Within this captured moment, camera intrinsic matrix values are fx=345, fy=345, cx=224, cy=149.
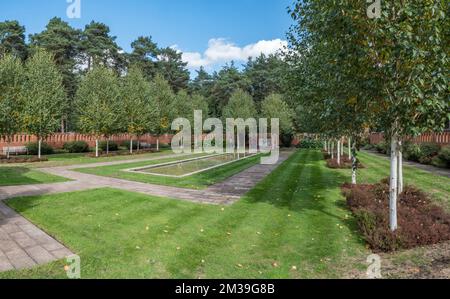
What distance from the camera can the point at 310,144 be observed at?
53.4m

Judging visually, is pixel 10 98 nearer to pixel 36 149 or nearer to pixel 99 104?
pixel 99 104

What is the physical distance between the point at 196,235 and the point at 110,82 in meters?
27.3

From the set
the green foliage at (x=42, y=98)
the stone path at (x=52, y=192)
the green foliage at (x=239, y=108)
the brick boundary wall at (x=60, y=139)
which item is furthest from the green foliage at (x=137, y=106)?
the stone path at (x=52, y=192)

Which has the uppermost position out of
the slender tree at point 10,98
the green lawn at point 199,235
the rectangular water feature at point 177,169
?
the slender tree at point 10,98

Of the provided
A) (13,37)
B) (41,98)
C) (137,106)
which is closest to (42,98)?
(41,98)

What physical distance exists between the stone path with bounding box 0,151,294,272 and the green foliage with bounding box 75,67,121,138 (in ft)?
40.4

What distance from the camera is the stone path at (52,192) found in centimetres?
612

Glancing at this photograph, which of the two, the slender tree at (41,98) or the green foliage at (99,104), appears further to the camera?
the green foliage at (99,104)

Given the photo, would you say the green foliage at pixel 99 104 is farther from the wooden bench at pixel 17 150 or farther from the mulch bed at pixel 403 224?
the mulch bed at pixel 403 224

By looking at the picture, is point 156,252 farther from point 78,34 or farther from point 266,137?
point 78,34

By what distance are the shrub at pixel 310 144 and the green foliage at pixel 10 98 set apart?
129 feet

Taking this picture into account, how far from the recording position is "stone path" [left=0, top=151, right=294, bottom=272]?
241 inches
